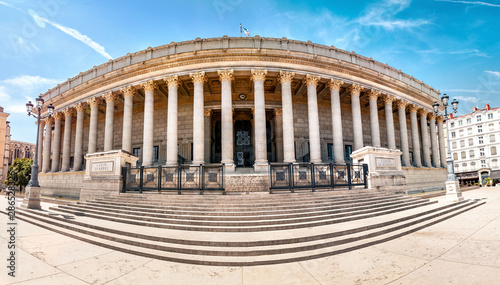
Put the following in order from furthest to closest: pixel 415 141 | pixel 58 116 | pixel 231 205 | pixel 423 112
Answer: pixel 423 112 < pixel 58 116 < pixel 415 141 < pixel 231 205

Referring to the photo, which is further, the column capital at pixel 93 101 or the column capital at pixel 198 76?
the column capital at pixel 93 101

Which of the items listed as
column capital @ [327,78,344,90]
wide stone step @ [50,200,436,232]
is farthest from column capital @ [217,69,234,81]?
wide stone step @ [50,200,436,232]

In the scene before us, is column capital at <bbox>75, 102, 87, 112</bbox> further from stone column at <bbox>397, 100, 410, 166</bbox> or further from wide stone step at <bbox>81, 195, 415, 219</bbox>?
stone column at <bbox>397, 100, 410, 166</bbox>

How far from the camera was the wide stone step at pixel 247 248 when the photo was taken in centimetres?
505

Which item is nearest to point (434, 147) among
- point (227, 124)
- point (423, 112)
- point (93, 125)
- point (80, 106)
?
point (423, 112)

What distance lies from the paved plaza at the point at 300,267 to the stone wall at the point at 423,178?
19304 millimetres

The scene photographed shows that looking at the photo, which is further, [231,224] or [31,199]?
[31,199]

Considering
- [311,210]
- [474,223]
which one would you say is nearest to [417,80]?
[474,223]

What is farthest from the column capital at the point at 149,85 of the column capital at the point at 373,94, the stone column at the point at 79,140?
the column capital at the point at 373,94

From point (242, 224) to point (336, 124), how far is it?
15.2m

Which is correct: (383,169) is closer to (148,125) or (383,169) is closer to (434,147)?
(148,125)

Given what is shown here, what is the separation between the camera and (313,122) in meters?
19.0

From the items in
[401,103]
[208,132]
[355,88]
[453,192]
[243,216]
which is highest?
[355,88]

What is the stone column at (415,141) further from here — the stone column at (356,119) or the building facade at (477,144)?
the building facade at (477,144)
